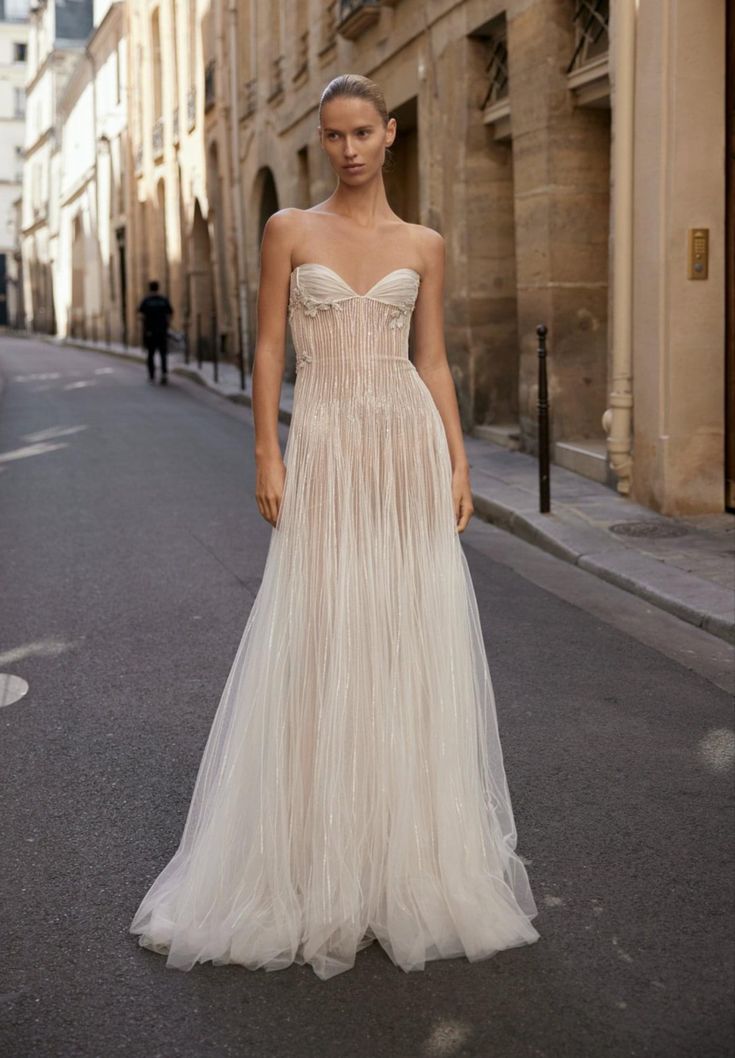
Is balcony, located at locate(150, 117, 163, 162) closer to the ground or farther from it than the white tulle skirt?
farther from it

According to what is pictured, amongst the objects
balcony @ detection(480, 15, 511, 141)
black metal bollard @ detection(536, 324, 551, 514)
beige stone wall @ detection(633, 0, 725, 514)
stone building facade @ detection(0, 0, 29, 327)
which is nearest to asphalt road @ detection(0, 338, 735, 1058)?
black metal bollard @ detection(536, 324, 551, 514)

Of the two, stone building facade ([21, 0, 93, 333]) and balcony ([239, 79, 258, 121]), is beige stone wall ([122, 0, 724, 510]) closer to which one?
balcony ([239, 79, 258, 121])

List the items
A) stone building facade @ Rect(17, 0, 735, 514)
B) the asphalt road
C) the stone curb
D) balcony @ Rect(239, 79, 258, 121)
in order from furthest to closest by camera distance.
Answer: balcony @ Rect(239, 79, 258, 121), stone building facade @ Rect(17, 0, 735, 514), the stone curb, the asphalt road

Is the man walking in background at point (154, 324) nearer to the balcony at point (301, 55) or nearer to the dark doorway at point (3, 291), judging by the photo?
the balcony at point (301, 55)

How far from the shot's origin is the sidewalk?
6676mm

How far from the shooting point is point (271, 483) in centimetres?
322

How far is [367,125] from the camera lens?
307 cm

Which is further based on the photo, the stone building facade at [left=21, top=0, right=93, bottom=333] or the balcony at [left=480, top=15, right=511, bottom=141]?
the stone building facade at [left=21, top=0, right=93, bottom=333]

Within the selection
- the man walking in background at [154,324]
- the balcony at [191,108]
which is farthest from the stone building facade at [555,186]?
the balcony at [191,108]

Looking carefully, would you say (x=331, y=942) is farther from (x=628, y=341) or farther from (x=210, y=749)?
(x=628, y=341)

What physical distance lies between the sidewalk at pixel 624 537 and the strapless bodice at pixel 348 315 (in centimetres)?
332

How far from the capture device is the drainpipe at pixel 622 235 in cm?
909

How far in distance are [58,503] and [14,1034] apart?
26.5 ft

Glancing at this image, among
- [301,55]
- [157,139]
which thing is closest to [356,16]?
[301,55]
